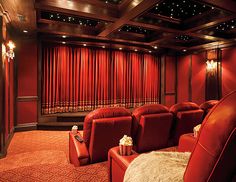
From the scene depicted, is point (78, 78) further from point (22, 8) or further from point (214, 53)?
point (214, 53)

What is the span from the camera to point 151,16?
4.08 metres

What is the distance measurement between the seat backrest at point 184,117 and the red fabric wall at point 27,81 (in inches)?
159

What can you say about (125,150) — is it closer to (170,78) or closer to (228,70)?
(228,70)

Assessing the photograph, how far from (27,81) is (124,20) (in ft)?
10.6

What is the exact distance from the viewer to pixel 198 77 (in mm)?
6781

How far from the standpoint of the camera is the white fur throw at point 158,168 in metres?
0.96

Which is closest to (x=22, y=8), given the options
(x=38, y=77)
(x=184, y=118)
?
(x=38, y=77)

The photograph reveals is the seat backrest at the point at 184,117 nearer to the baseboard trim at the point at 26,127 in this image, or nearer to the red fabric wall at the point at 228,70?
the red fabric wall at the point at 228,70

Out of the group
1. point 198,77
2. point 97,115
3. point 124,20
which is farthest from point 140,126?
point 198,77

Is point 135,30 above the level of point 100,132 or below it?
above

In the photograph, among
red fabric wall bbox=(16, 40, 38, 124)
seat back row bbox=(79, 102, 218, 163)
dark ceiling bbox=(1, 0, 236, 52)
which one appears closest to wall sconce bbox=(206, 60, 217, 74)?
dark ceiling bbox=(1, 0, 236, 52)

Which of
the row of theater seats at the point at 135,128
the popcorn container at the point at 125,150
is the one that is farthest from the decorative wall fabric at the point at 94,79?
the popcorn container at the point at 125,150

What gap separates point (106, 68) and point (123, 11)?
10.1 feet

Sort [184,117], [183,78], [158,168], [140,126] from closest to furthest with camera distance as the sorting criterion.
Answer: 1. [158,168]
2. [140,126]
3. [184,117]
4. [183,78]
